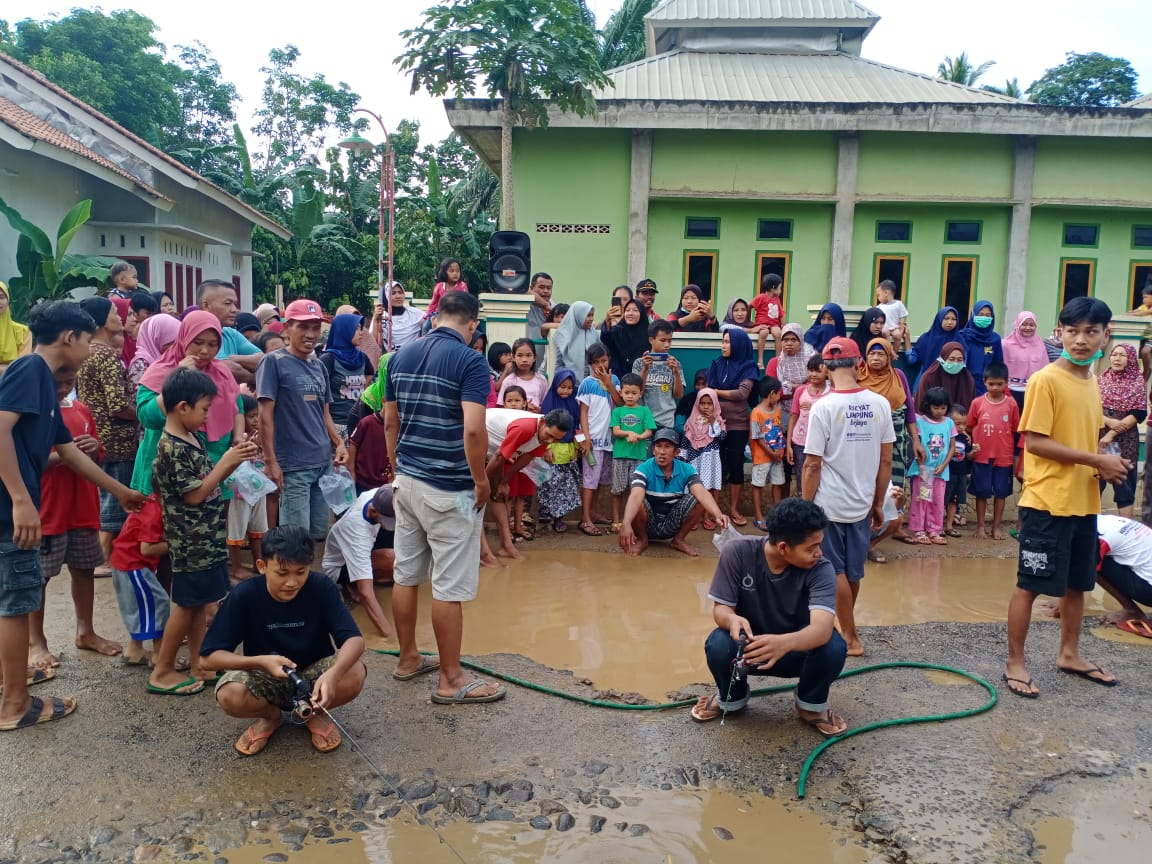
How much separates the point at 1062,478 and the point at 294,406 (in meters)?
4.45

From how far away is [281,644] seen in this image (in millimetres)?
3994

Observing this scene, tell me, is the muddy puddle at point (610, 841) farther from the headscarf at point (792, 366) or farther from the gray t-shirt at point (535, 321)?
the gray t-shirt at point (535, 321)

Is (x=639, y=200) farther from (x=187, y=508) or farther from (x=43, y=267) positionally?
(x=187, y=508)

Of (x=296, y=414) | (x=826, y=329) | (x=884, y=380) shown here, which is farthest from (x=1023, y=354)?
(x=296, y=414)

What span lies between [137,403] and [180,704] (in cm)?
168

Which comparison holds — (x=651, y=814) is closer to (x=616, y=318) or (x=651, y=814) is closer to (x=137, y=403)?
(x=137, y=403)

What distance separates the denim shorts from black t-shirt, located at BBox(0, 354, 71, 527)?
10 centimetres

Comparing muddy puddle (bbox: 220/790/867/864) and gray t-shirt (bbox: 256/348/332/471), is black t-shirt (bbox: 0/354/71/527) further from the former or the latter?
muddy puddle (bbox: 220/790/867/864)

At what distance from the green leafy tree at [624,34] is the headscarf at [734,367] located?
13.4 meters

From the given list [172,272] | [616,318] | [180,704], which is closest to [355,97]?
[172,272]

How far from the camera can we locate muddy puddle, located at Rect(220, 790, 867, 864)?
10.8 feet

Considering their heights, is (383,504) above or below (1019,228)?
below

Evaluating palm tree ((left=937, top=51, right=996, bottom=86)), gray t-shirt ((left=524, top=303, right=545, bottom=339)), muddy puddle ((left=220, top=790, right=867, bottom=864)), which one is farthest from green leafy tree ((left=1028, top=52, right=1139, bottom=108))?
muddy puddle ((left=220, top=790, right=867, bottom=864))

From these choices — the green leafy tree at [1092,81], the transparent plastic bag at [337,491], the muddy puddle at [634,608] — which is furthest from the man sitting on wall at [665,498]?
the green leafy tree at [1092,81]
